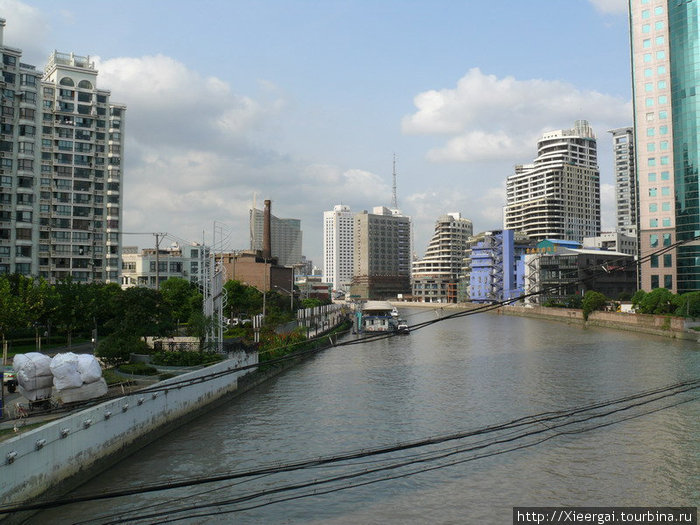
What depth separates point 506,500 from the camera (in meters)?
14.3

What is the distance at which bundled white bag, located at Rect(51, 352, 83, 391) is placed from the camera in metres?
17.7

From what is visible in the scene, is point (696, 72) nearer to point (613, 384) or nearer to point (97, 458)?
point (613, 384)


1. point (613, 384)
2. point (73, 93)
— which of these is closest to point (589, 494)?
point (613, 384)

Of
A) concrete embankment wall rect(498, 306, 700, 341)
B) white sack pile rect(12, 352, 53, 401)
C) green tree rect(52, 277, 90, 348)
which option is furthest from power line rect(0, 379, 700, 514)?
concrete embankment wall rect(498, 306, 700, 341)

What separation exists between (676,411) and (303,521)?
16.9 metres

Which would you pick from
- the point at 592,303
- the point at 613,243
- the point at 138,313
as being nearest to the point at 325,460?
the point at 138,313

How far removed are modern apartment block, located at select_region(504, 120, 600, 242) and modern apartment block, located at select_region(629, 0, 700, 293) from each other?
283 ft

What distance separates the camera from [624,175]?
18588 centimetres

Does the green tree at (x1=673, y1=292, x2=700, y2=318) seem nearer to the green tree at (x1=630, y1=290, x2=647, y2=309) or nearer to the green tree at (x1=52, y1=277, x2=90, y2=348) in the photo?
the green tree at (x1=630, y1=290, x2=647, y2=309)

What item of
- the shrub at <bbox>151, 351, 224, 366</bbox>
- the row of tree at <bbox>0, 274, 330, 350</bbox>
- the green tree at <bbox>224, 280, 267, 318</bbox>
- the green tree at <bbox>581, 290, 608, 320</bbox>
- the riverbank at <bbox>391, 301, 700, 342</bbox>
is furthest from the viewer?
the green tree at <bbox>581, 290, 608, 320</bbox>

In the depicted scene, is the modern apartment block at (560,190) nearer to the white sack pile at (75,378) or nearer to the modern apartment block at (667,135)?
the modern apartment block at (667,135)

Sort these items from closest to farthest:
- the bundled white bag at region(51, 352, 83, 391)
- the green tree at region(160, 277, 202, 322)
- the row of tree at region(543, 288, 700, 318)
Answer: the bundled white bag at region(51, 352, 83, 391) < the green tree at region(160, 277, 202, 322) < the row of tree at region(543, 288, 700, 318)

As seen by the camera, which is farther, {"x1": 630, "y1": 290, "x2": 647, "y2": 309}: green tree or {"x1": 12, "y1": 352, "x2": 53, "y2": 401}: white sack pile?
{"x1": 630, "y1": 290, "x2": 647, "y2": 309}: green tree

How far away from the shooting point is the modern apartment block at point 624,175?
600 feet
